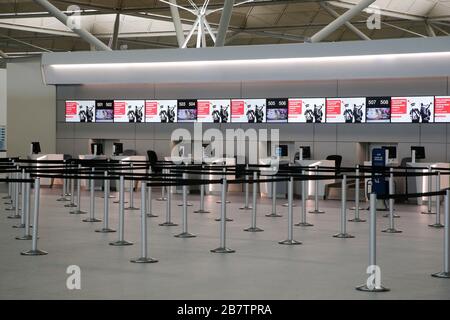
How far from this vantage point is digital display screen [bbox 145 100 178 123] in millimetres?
25469

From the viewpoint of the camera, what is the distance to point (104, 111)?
1041 inches

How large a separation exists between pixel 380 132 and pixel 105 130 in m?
8.85

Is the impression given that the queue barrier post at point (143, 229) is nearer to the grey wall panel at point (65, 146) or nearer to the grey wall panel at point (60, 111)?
the grey wall panel at point (65, 146)

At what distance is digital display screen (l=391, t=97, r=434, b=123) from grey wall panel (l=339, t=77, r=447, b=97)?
174 millimetres

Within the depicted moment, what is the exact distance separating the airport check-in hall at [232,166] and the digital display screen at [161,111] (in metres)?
0.05

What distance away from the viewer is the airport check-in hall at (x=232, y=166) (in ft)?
31.0

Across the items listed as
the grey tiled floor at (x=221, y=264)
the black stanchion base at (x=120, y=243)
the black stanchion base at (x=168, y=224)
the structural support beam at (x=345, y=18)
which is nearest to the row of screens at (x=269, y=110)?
the structural support beam at (x=345, y=18)

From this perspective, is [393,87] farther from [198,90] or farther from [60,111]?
[60,111]

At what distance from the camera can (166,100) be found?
84.0 feet

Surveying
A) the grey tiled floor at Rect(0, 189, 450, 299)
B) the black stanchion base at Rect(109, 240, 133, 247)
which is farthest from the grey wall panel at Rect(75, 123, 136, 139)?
the black stanchion base at Rect(109, 240, 133, 247)

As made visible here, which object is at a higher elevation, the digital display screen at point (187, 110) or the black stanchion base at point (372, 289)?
the digital display screen at point (187, 110)

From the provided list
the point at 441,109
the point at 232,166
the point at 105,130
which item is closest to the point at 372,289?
the point at 232,166

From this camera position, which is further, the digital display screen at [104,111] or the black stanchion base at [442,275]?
the digital display screen at [104,111]
